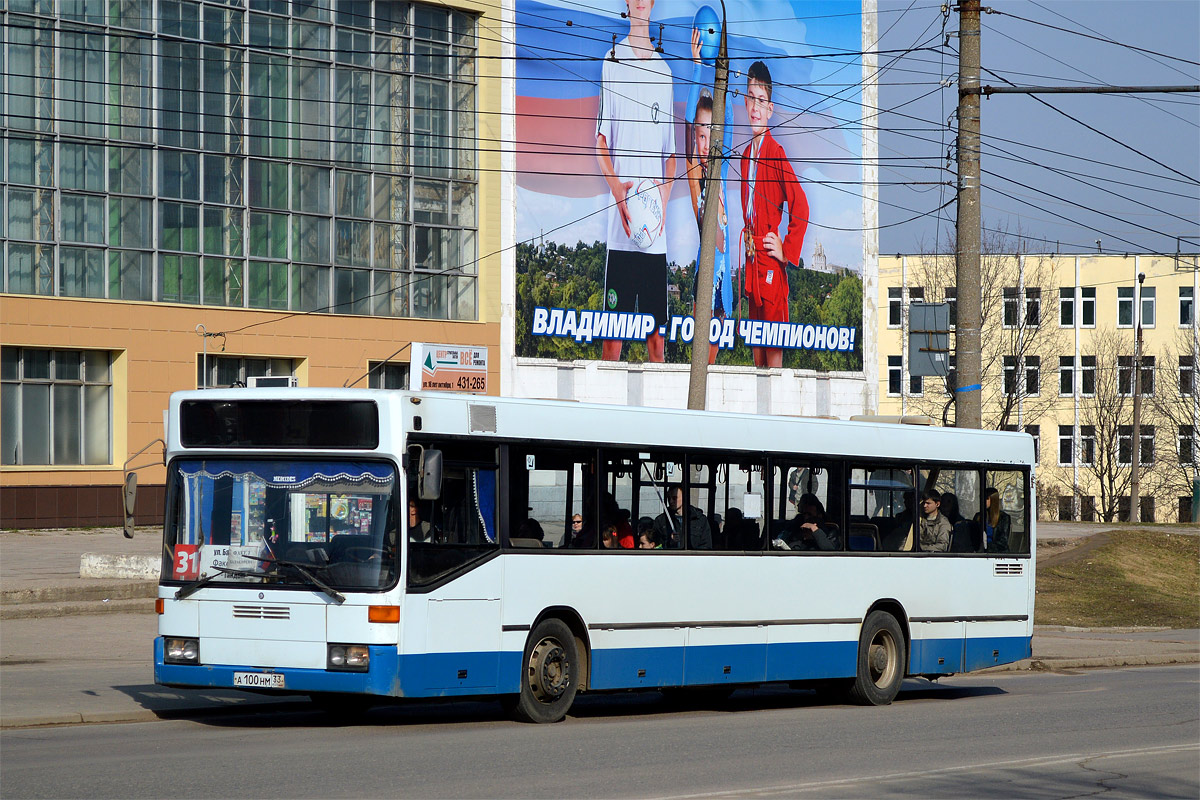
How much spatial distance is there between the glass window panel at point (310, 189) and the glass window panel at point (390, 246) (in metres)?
2.03

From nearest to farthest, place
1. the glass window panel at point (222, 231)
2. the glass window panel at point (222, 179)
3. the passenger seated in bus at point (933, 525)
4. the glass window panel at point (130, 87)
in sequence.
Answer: the passenger seated in bus at point (933, 525) < the glass window panel at point (130, 87) < the glass window panel at point (222, 179) < the glass window panel at point (222, 231)

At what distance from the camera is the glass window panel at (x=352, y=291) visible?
46.2 metres

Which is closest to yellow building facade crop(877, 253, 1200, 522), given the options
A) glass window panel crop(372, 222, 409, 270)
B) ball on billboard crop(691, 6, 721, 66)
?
ball on billboard crop(691, 6, 721, 66)

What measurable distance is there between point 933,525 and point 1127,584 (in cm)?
1925

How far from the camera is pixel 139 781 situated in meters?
9.09

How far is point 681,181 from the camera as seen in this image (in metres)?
55.5

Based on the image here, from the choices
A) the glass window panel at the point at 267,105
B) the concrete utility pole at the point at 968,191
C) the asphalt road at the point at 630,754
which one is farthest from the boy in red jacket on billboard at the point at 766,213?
the asphalt road at the point at 630,754

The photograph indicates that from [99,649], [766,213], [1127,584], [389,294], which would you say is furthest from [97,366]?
[766,213]

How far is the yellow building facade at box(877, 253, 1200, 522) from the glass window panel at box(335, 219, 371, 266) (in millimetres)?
32897

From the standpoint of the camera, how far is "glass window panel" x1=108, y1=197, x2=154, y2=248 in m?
41.1

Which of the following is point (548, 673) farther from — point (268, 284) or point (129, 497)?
point (268, 284)

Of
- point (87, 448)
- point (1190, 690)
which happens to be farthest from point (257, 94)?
point (1190, 690)

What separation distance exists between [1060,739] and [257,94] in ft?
117

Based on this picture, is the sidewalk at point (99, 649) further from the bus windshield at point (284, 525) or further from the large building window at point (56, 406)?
the large building window at point (56, 406)
